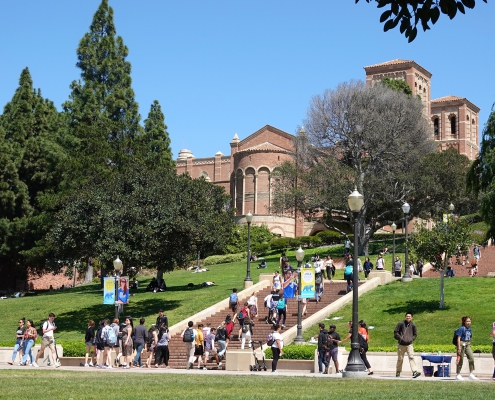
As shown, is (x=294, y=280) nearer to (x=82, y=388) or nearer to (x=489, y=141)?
(x=489, y=141)

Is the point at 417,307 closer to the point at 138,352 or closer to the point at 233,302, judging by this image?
the point at 233,302

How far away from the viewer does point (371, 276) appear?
3841 centimetres

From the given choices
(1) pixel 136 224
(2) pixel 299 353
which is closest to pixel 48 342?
(2) pixel 299 353

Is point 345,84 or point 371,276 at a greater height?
point 345,84

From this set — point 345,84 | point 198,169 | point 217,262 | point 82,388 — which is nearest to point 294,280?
point 82,388

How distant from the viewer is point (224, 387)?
16250 millimetres

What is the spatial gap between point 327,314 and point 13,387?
18206 mm

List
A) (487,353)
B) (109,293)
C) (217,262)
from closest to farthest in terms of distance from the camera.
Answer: (487,353), (109,293), (217,262)

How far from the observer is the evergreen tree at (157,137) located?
57.6 m

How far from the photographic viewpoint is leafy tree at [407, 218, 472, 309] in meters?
33.7

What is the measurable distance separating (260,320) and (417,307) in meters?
5.77

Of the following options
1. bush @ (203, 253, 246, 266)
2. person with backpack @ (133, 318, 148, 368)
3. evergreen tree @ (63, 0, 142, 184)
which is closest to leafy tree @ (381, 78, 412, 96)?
bush @ (203, 253, 246, 266)

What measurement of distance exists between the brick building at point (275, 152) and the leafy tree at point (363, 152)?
14052 millimetres

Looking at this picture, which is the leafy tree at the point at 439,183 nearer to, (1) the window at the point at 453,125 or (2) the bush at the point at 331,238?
(2) the bush at the point at 331,238
